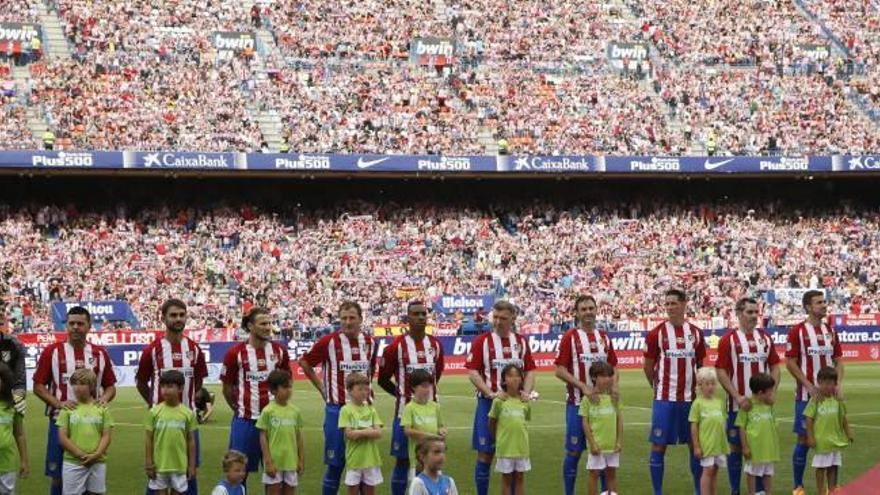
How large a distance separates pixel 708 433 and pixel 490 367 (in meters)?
2.31

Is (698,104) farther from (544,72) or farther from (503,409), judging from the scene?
(503,409)

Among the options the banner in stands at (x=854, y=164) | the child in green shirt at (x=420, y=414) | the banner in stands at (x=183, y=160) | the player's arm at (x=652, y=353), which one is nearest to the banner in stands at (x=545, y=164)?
the banner in stands at (x=183, y=160)

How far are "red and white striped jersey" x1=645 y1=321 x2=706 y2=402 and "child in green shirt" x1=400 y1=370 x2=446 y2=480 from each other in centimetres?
307

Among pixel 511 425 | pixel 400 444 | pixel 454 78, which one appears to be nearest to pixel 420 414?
pixel 400 444

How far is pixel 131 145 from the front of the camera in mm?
45906

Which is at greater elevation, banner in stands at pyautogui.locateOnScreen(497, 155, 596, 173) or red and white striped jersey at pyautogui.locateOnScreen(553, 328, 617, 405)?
banner in stands at pyautogui.locateOnScreen(497, 155, 596, 173)

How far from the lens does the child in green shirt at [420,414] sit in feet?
43.2

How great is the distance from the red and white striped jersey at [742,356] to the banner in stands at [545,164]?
34056mm

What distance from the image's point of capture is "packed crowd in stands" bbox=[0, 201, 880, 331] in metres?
43.1

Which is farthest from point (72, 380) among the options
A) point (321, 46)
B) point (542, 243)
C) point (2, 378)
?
point (321, 46)

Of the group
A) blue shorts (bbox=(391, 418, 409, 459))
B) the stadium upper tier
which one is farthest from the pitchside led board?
blue shorts (bbox=(391, 418, 409, 459))

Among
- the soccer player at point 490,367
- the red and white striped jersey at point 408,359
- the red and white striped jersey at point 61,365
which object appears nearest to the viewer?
the red and white striped jersey at point 61,365

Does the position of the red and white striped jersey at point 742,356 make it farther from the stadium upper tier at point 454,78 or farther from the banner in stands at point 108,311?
the stadium upper tier at point 454,78

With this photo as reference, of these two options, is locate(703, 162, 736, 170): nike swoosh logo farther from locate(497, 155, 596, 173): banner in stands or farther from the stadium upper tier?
locate(497, 155, 596, 173): banner in stands
